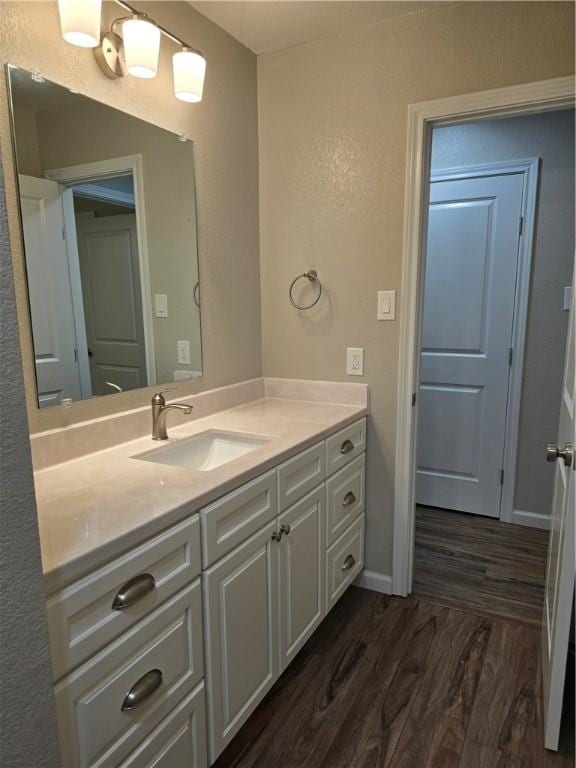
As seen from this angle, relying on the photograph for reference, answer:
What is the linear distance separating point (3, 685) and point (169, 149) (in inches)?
65.4

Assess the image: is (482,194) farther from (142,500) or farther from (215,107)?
(142,500)

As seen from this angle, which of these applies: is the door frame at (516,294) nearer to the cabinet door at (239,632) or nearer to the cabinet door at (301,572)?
the cabinet door at (301,572)

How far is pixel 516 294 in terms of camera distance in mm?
2795

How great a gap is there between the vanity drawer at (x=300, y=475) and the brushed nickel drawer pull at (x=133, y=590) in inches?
22.2

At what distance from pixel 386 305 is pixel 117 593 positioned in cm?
155

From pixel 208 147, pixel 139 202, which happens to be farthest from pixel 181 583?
pixel 208 147

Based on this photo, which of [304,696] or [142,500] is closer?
[142,500]

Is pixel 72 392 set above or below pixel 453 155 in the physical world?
below

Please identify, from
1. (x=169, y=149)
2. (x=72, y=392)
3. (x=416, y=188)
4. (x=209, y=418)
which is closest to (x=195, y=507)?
(x=72, y=392)

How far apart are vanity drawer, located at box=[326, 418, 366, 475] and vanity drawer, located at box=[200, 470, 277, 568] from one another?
413 mm

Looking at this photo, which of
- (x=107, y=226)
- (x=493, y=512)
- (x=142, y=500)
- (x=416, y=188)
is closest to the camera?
(x=142, y=500)

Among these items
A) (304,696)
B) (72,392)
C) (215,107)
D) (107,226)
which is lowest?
(304,696)

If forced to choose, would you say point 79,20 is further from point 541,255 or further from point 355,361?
point 541,255

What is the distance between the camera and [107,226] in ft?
5.21
